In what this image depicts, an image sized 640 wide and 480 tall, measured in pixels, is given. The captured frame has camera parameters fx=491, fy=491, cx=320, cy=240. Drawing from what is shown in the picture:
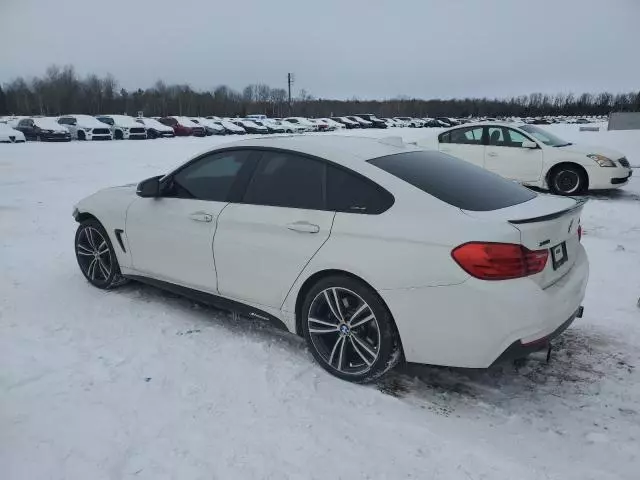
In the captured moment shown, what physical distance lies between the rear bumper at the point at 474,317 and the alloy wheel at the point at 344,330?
23 cm

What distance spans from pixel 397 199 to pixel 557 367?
1.68 metres

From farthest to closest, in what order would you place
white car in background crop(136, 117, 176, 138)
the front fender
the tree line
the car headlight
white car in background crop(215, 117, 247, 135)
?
the tree line → white car in background crop(215, 117, 247, 135) → white car in background crop(136, 117, 176, 138) → the car headlight → the front fender

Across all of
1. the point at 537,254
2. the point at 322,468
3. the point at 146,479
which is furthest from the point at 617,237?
the point at 146,479

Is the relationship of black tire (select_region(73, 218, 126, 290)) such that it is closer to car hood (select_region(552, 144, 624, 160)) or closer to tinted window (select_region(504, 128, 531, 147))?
tinted window (select_region(504, 128, 531, 147))

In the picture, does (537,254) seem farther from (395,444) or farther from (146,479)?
(146,479)

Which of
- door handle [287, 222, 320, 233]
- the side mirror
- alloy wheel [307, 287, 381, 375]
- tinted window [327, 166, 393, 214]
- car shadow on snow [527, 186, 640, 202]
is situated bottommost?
alloy wheel [307, 287, 381, 375]

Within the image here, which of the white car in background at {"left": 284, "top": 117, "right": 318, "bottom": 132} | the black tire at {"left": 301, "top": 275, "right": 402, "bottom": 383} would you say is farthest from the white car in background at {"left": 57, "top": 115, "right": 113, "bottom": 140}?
the black tire at {"left": 301, "top": 275, "right": 402, "bottom": 383}

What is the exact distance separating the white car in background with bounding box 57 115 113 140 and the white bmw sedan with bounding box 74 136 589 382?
2932 cm

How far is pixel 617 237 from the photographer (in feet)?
21.9

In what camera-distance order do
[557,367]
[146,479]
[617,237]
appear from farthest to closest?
1. [617,237]
2. [557,367]
3. [146,479]

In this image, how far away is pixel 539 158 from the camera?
9.68 metres

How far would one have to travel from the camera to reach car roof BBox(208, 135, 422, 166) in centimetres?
339

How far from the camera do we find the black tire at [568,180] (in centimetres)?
949

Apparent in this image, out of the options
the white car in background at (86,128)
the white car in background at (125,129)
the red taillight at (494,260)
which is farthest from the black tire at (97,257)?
the white car in background at (125,129)
